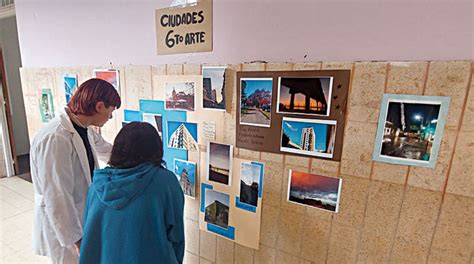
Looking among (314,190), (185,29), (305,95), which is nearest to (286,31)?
(305,95)

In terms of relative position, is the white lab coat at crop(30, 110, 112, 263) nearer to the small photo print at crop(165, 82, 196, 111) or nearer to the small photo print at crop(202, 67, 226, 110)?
the small photo print at crop(165, 82, 196, 111)

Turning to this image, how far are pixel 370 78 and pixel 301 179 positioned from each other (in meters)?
0.44

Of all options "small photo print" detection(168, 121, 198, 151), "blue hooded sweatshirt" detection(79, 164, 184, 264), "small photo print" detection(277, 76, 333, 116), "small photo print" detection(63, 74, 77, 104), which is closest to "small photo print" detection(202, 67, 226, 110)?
"small photo print" detection(168, 121, 198, 151)

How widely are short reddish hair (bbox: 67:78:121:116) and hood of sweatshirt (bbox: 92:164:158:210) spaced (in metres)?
0.39

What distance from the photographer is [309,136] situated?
92 cm

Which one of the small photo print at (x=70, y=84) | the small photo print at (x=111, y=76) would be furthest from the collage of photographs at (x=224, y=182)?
the small photo print at (x=70, y=84)

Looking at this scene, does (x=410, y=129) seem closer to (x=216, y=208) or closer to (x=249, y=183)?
(x=249, y=183)

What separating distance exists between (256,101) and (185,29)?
48cm

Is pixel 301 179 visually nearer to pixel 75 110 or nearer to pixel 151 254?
pixel 151 254

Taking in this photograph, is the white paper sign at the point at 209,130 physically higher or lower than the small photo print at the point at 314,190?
higher

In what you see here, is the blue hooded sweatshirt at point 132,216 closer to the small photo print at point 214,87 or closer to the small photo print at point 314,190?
the small photo print at point 214,87

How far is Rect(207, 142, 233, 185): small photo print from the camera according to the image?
1.12 meters

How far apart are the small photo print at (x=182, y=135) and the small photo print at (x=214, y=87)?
151 mm

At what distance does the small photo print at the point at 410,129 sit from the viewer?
0.74 m
